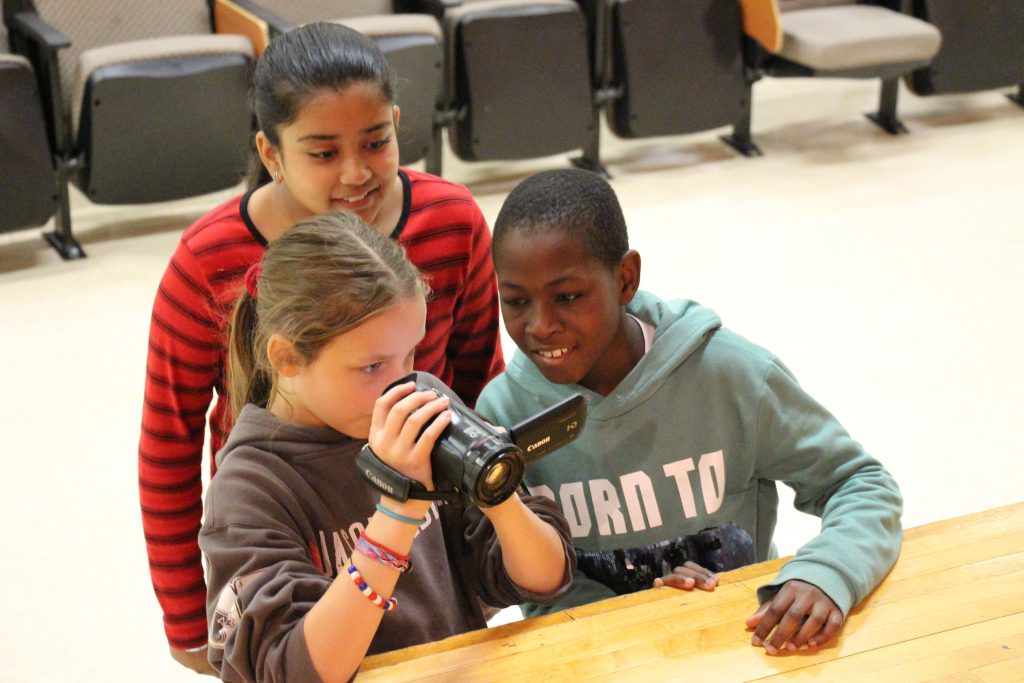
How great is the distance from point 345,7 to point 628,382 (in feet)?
12.3

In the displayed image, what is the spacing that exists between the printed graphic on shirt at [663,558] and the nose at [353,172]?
0.58 metres

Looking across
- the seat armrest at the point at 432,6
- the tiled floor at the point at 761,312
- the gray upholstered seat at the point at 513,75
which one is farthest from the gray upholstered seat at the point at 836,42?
the seat armrest at the point at 432,6

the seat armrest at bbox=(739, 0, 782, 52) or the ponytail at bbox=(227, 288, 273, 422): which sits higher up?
the ponytail at bbox=(227, 288, 273, 422)

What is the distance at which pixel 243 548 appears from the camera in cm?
133

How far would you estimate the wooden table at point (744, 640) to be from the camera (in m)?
1.30

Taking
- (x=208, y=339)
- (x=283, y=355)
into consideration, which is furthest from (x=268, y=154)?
(x=283, y=355)

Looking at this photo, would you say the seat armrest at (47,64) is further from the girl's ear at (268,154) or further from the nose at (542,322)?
the nose at (542,322)

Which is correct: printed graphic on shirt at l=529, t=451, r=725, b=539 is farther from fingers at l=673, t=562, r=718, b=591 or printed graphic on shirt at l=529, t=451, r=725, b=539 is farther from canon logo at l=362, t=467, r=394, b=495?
canon logo at l=362, t=467, r=394, b=495

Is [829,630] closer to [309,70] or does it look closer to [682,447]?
[682,447]

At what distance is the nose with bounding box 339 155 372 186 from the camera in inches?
66.6

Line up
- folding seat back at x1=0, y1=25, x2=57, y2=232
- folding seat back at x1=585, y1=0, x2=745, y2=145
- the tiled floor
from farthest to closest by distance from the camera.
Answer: folding seat back at x1=585, y1=0, x2=745, y2=145, folding seat back at x1=0, y1=25, x2=57, y2=232, the tiled floor

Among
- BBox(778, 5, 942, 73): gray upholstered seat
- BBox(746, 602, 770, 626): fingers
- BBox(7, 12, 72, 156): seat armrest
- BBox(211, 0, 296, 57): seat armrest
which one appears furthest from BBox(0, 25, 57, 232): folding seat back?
BBox(746, 602, 770, 626): fingers

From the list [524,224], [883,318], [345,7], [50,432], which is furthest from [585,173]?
[345,7]

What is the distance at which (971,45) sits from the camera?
580cm
